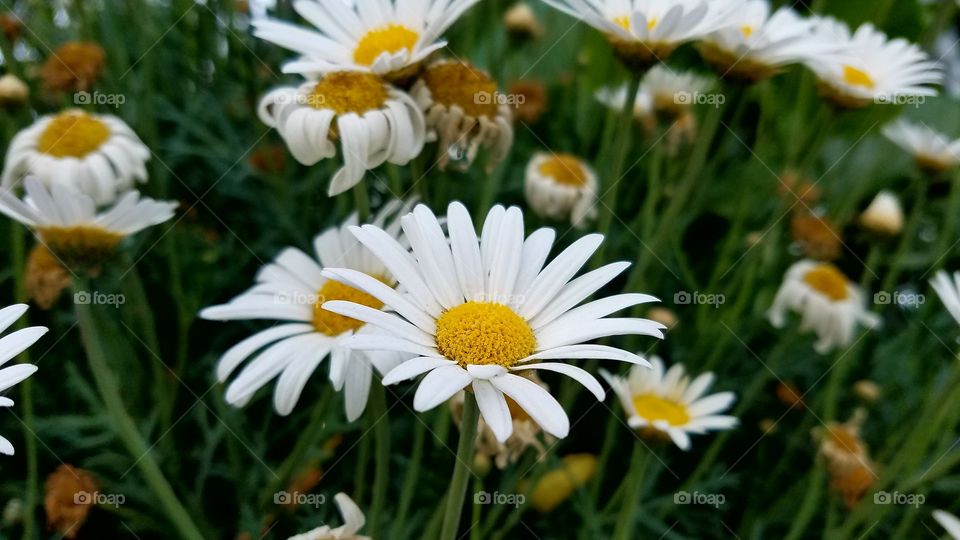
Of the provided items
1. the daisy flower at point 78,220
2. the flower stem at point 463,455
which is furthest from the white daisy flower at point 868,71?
the daisy flower at point 78,220

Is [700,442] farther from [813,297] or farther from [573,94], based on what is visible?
[573,94]

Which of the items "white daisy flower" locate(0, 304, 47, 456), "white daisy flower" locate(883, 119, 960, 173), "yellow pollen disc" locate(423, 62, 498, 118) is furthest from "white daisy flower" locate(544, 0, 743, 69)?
"white daisy flower" locate(883, 119, 960, 173)

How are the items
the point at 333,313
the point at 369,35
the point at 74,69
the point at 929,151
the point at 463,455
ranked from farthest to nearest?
1. the point at 929,151
2. the point at 74,69
3. the point at 369,35
4. the point at 333,313
5. the point at 463,455

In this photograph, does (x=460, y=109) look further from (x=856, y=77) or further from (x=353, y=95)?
(x=856, y=77)

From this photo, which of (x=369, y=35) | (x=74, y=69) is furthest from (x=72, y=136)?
(x=369, y=35)

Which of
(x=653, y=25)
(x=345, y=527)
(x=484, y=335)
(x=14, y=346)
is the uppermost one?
(x=653, y=25)

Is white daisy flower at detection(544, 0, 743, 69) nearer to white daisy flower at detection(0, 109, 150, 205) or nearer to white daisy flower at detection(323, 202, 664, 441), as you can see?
white daisy flower at detection(323, 202, 664, 441)

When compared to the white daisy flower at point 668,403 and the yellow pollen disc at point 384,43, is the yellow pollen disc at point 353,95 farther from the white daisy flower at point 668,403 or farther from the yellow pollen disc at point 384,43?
the white daisy flower at point 668,403
